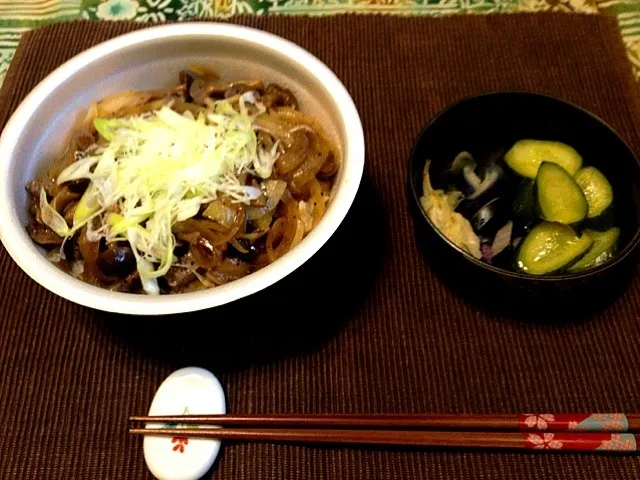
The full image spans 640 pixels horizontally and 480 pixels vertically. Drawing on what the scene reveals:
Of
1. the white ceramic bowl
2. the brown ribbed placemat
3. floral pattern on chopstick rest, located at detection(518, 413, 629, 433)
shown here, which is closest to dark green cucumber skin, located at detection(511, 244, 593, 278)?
the brown ribbed placemat

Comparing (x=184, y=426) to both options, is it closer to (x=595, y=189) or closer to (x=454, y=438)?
(x=454, y=438)

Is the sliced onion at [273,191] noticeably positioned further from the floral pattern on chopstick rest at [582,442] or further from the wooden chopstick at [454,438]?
the floral pattern on chopstick rest at [582,442]

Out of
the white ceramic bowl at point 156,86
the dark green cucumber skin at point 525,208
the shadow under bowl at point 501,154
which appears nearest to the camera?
the white ceramic bowl at point 156,86

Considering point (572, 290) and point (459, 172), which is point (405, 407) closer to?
point (572, 290)

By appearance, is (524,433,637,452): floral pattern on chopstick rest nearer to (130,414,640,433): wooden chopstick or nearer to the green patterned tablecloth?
(130,414,640,433): wooden chopstick

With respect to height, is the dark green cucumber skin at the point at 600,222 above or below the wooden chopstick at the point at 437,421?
above

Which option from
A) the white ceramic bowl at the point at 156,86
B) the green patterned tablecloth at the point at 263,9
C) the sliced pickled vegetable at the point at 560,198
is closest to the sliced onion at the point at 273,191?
the white ceramic bowl at the point at 156,86

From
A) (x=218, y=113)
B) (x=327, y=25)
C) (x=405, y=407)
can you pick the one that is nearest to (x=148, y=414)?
(x=405, y=407)
